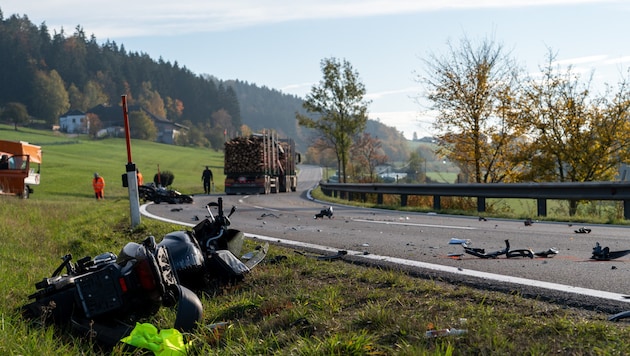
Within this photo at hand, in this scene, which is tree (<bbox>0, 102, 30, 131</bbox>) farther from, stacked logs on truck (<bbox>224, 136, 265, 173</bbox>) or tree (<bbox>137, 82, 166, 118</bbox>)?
stacked logs on truck (<bbox>224, 136, 265, 173</bbox>)

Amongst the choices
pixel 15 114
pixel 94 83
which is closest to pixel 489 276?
pixel 15 114

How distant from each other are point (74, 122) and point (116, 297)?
13716 cm

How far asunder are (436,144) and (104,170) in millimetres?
45174

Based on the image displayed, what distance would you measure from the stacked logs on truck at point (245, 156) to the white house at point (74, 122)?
327ft

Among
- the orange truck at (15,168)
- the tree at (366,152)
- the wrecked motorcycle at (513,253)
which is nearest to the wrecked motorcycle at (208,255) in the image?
the wrecked motorcycle at (513,253)

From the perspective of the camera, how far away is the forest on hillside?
12812 cm

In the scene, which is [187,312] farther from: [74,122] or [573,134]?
[74,122]

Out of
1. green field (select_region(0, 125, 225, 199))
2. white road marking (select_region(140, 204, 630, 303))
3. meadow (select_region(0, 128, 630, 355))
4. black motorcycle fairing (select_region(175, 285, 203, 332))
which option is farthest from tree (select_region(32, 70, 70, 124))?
black motorcycle fairing (select_region(175, 285, 203, 332))

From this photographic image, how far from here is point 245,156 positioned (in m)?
33.9

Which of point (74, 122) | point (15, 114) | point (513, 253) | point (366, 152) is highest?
point (74, 122)

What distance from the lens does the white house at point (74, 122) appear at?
127 metres

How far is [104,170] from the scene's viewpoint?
62.3 metres

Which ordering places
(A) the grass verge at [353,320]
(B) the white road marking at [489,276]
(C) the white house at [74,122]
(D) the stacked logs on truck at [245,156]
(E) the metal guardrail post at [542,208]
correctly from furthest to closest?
1. (C) the white house at [74,122]
2. (D) the stacked logs on truck at [245,156]
3. (E) the metal guardrail post at [542,208]
4. (B) the white road marking at [489,276]
5. (A) the grass verge at [353,320]

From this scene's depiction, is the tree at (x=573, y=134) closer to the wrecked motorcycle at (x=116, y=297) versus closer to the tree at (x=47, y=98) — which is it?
the wrecked motorcycle at (x=116, y=297)
